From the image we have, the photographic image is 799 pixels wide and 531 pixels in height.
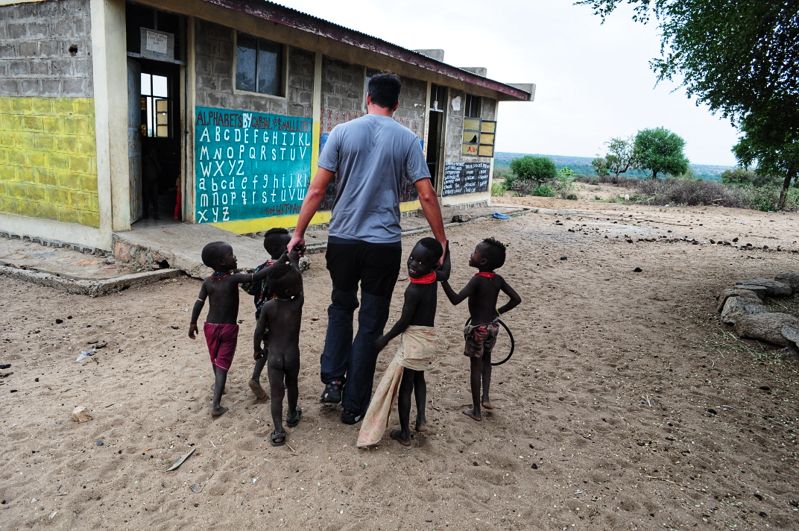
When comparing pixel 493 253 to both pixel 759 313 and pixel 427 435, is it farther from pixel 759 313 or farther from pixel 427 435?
pixel 759 313

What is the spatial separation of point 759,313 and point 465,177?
11.3 metres

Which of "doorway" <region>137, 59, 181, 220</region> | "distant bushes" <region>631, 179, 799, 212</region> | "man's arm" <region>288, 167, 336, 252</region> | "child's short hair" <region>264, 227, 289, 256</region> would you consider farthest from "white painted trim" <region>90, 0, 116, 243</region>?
"distant bushes" <region>631, 179, 799, 212</region>

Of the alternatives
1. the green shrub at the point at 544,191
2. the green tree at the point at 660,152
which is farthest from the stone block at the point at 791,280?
the green tree at the point at 660,152

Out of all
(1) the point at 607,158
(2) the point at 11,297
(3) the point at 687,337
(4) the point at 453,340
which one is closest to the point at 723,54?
(3) the point at 687,337

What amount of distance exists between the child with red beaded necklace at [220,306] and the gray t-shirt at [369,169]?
651 millimetres

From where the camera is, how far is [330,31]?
336 inches

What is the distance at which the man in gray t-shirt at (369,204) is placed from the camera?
10.6 ft

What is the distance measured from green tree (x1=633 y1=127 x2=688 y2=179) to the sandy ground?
3662 centimetres

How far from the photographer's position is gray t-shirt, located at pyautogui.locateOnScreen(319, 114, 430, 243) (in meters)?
3.22

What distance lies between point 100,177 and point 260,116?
2.76m

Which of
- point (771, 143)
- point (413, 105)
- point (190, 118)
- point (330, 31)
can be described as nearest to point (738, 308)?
point (771, 143)

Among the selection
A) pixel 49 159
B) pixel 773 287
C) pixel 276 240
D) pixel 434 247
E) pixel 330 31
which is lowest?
pixel 773 287

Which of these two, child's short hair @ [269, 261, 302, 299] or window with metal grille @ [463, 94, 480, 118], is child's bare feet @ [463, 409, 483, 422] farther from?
window with metal grille @ [463, 94, 480, 118]

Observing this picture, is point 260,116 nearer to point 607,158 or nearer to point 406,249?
point 406,249
